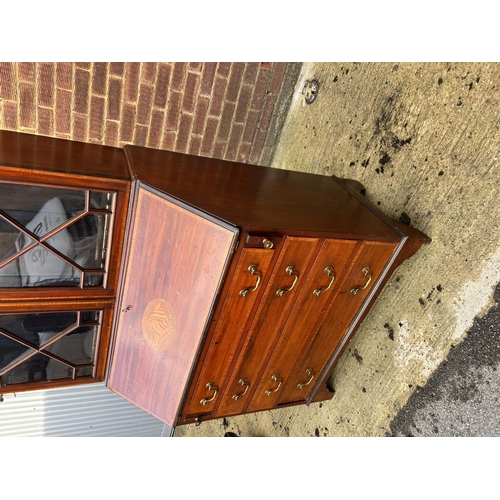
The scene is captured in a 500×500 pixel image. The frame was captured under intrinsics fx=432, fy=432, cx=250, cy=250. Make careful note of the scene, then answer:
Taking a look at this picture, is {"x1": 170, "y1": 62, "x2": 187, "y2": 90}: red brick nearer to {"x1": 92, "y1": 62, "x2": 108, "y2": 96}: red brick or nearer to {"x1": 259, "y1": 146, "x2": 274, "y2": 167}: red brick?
{"x1": 92, "y1": 62, "x2": 108, "y2": 96}: red brick

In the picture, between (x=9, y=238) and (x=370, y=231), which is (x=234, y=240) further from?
(x=9, y=238)

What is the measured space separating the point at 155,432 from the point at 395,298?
3.07 m

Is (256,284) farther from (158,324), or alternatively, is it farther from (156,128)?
(156,128)

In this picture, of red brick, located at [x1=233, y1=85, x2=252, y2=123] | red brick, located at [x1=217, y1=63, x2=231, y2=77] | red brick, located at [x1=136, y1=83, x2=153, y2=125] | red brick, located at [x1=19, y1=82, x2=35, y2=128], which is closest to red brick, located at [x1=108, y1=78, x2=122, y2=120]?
red brick, located at [x1=136, y1=83, x2=153, y2=125]

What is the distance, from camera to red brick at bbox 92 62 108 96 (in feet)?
8.55

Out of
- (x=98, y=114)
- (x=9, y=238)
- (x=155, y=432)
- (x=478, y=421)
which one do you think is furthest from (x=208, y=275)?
(x=155, y=432)

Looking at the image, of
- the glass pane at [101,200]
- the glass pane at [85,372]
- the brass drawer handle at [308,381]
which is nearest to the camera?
the glass pane at [101,200]

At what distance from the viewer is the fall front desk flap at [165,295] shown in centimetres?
136

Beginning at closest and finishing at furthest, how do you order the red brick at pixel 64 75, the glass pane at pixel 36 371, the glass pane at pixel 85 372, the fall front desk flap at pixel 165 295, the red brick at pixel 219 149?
the fall front desk flap at pixel 165 295 → the glass pane at pixel 36 371 → the glass pane at pixel 85 372 → the red brick at pixel 64 75 → the red brick at pixel 219 149

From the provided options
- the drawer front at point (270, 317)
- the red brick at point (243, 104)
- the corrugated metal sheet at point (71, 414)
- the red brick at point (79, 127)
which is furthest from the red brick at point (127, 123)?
the corrugated metal sheet at point (71, 414)

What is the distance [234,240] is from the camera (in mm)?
1282

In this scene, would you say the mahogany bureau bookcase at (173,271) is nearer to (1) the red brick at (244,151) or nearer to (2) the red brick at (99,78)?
(2) the red brick at (99,78)

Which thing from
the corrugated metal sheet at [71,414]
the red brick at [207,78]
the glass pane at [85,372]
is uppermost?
the red brick at [207,78]

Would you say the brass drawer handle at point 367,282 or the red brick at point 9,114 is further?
the red brick at point 9,114
